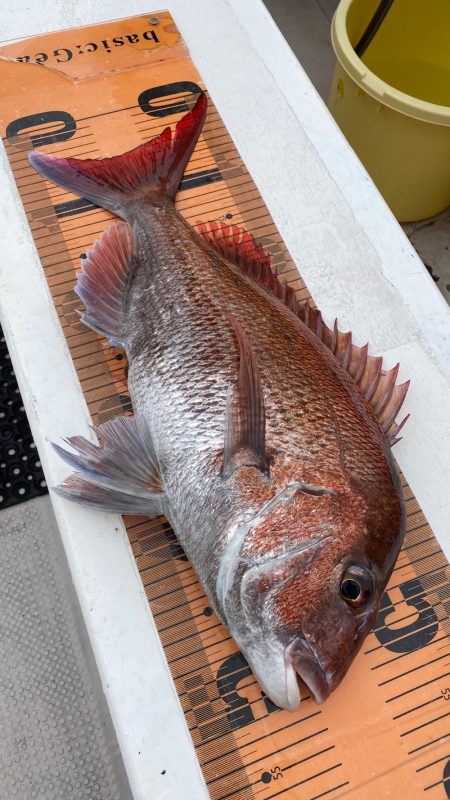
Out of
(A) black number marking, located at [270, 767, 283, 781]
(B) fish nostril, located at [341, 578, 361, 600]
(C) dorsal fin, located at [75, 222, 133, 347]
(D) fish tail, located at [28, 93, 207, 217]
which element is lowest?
(A) black number marking, located at [270, 767, 283, 781]

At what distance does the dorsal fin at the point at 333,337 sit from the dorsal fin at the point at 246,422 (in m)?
0.26

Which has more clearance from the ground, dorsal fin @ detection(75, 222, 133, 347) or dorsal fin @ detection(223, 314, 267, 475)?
dorsal fin @ detection(75, 222, 133, 347)

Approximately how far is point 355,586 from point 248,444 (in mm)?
275

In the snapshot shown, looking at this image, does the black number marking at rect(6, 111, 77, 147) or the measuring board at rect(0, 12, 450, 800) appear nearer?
the measuring board at rect(0, 12, 450, 800)

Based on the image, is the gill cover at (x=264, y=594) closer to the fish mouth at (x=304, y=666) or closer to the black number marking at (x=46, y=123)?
the fish mouth at (x=304, y=666)

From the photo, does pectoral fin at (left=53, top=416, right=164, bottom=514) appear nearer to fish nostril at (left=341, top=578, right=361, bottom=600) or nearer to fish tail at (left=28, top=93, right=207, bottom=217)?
fish nostril at (left=341, top=578, right=361, bottom=600)

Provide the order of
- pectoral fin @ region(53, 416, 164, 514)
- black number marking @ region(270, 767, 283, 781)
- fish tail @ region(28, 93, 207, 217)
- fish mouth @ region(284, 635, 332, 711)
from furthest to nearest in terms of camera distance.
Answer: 1. fish tail @ region(28, 93, 207, 217)
2. pectoral fin @ region(53, 416, 164, 514)
3. black number marking @ region(270, 767, 283, 781)
4. fish mouth @ region(284, 635, 332, 711)

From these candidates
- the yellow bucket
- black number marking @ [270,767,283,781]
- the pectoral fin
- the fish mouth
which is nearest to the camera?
the fish mouth

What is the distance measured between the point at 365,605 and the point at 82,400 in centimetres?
73

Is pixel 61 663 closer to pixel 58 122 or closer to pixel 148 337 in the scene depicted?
pixel 148 337

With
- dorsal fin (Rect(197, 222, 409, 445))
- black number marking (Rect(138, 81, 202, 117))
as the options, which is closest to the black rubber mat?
dorsal fin (Rect(197, 222, 409, 445))

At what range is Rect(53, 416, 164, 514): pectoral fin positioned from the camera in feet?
3.79

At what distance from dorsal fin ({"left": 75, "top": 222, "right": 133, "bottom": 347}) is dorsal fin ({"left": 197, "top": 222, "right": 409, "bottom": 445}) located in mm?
192

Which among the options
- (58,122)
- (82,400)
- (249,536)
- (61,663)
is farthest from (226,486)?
(58,122)
